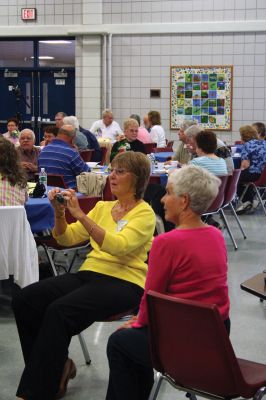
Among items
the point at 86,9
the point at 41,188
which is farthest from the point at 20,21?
the point at 41,188

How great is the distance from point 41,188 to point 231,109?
729 centimetres

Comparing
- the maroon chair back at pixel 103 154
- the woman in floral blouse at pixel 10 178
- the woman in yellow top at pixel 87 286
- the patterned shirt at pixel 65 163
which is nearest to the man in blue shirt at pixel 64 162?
the patterned shirt at pixel 65 163

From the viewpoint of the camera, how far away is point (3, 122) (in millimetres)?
12828

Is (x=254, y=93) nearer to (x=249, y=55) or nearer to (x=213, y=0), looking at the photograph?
(x=249, y=55)

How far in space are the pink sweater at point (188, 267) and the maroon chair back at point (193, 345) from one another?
0.63 ft

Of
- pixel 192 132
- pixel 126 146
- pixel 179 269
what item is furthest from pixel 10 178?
pixel 126 146

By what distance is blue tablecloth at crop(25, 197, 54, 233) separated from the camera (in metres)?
4.45

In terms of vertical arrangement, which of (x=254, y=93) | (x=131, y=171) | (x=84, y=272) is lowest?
(x=84, y=272)

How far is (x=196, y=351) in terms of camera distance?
6.98 ft

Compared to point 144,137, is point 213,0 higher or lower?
higher

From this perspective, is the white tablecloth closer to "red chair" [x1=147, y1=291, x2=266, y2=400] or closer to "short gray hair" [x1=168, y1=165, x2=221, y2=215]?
"short gray hair" [x1=168, y1=165, x2=221, y2=215]

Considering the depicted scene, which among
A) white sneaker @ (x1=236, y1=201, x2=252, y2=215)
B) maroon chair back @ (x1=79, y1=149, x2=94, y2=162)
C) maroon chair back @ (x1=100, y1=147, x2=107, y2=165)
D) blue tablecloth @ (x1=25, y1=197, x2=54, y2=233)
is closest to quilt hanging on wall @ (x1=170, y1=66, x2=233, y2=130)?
maroon chair back @ (x1=100, y1=147, x2=107, y2=165)

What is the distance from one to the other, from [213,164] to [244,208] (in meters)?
2.39

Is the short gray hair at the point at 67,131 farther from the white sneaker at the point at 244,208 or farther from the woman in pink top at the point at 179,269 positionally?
the woman in pink top at the point at 179,269
